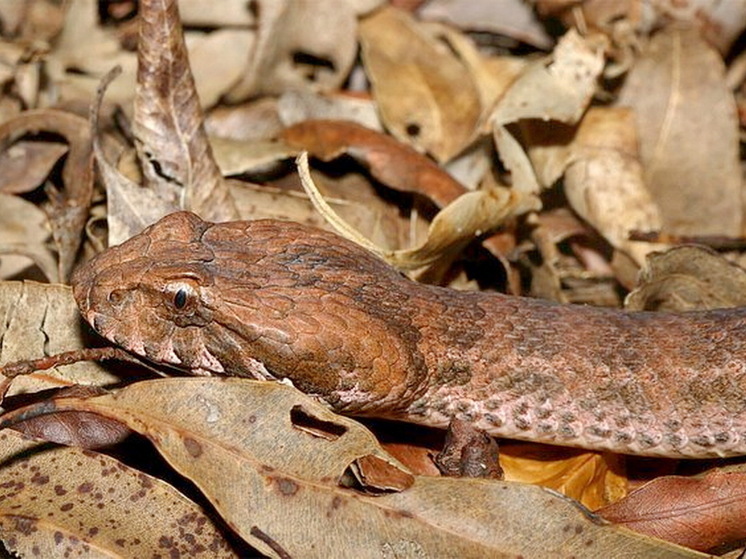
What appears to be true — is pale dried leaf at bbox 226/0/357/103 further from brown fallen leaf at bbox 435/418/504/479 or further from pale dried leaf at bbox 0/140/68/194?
brown fallen leaf at bbox 435/418/504/479

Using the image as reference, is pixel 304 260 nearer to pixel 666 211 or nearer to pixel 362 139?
pixel 362 139

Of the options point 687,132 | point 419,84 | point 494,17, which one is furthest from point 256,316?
point 494,17

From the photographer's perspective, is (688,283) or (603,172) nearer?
(688,283)

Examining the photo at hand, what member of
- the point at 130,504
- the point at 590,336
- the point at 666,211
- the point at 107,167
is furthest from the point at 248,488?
the point at 666,211

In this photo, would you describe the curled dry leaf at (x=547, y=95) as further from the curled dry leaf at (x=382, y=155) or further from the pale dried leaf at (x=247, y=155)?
the pale dried leaf at (x=247, y=155)

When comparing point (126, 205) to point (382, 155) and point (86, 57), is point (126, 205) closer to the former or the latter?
point (382, 155)

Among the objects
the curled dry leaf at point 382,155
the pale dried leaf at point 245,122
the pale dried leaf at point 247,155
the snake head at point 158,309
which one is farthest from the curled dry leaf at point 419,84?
the snake head at point 158,309
